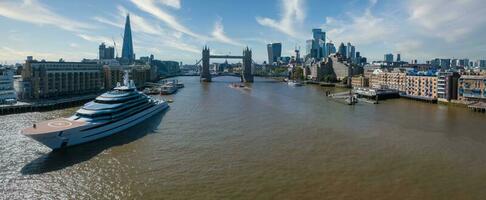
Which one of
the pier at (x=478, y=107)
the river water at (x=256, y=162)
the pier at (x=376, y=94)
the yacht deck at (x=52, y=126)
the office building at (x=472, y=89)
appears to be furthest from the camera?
the pier at (x=376, y=94)

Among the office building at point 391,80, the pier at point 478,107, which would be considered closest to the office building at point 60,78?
the office building at point 391,80

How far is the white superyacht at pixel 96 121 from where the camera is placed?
61.5 ft

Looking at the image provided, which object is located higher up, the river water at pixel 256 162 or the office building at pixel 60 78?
the office building at pixel 60 78

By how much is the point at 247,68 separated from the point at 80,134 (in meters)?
104

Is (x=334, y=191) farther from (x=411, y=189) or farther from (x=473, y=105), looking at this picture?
(x=473, y=105)

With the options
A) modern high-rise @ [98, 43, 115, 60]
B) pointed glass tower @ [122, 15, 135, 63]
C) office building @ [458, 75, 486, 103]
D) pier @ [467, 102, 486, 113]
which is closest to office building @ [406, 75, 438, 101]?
office building @ [458, 75, 486, 103]

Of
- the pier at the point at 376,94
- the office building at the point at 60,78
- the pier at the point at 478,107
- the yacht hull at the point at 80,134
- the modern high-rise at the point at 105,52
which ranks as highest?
the modern high-rise at the point at 105,52

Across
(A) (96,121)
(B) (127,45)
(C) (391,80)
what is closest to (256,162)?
(A) (96,121)

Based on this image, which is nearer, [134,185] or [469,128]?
[134,185]

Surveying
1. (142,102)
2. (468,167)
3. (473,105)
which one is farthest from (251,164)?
(473,105)

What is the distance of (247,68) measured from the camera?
123125 millimetres

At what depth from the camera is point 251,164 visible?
17031 millimetres

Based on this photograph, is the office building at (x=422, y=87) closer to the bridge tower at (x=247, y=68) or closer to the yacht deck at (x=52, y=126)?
the yacht deck at (x=52, y=126)

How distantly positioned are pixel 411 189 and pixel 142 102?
2139 centimetres
